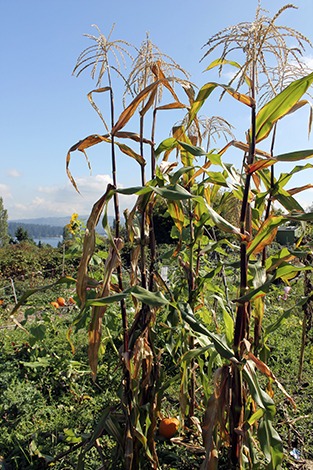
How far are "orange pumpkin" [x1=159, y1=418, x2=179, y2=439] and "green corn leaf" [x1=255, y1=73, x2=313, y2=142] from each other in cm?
147

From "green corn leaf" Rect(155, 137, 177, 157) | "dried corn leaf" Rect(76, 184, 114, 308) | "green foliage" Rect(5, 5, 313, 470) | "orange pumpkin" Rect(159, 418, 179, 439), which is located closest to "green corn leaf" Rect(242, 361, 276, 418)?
"green foliage" Rect(5, 5, 313, 470)

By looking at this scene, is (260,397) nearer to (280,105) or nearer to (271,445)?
(271,445)

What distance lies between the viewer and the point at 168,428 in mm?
2062

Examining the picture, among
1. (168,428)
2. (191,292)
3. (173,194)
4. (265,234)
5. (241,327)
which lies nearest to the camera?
(173,194)

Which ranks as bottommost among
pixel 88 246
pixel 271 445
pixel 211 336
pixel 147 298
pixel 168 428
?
pixel 168 428

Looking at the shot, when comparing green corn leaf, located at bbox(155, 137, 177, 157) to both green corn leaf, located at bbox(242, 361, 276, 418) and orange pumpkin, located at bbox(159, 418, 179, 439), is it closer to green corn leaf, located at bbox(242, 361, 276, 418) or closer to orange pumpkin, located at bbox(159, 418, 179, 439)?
green corn leaf, located at bbox(242, 361, 276, 418)

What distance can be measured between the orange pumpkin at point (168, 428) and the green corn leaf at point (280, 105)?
1466mm

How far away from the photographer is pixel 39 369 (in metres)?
2.94

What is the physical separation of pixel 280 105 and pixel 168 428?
1612mm

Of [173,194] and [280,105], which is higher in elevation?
[280,105]

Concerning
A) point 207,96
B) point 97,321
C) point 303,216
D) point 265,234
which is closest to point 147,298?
point 97,321

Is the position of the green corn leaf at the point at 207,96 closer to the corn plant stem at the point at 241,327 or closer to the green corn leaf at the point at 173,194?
the corn plant stem at the point at 241,327

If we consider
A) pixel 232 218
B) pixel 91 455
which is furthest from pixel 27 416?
pixel 232 218

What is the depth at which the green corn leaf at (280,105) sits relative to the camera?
1343 mm
